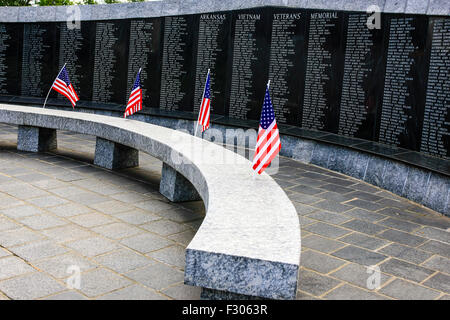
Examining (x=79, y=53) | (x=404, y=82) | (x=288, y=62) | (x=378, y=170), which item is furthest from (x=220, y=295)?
(x=79, y=53)

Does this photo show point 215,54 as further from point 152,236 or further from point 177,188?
point 152,236

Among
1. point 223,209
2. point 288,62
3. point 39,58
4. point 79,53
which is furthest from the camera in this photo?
point 39,58

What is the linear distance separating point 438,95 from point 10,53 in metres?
11.2

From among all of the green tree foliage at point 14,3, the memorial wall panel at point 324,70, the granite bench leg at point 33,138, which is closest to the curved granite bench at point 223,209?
the granite bench leg at point 33,138

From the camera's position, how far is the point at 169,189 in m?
7.01

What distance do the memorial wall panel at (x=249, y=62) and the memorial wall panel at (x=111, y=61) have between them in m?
3.25

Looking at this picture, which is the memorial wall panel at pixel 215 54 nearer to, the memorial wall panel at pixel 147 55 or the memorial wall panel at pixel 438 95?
the memorial wall panel at pixel 147 55

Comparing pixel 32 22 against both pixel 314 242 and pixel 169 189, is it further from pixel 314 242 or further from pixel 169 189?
pixel 314 242

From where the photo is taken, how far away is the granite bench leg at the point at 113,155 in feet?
28.2

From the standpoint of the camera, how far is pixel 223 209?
4.37m

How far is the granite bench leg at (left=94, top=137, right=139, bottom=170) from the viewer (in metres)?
8.59

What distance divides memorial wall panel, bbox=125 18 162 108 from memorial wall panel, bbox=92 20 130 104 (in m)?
0.21

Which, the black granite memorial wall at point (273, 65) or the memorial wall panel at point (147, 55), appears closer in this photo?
the black granite memorial wall at point (273, 65)

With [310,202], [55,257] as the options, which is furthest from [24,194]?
[310,202]
